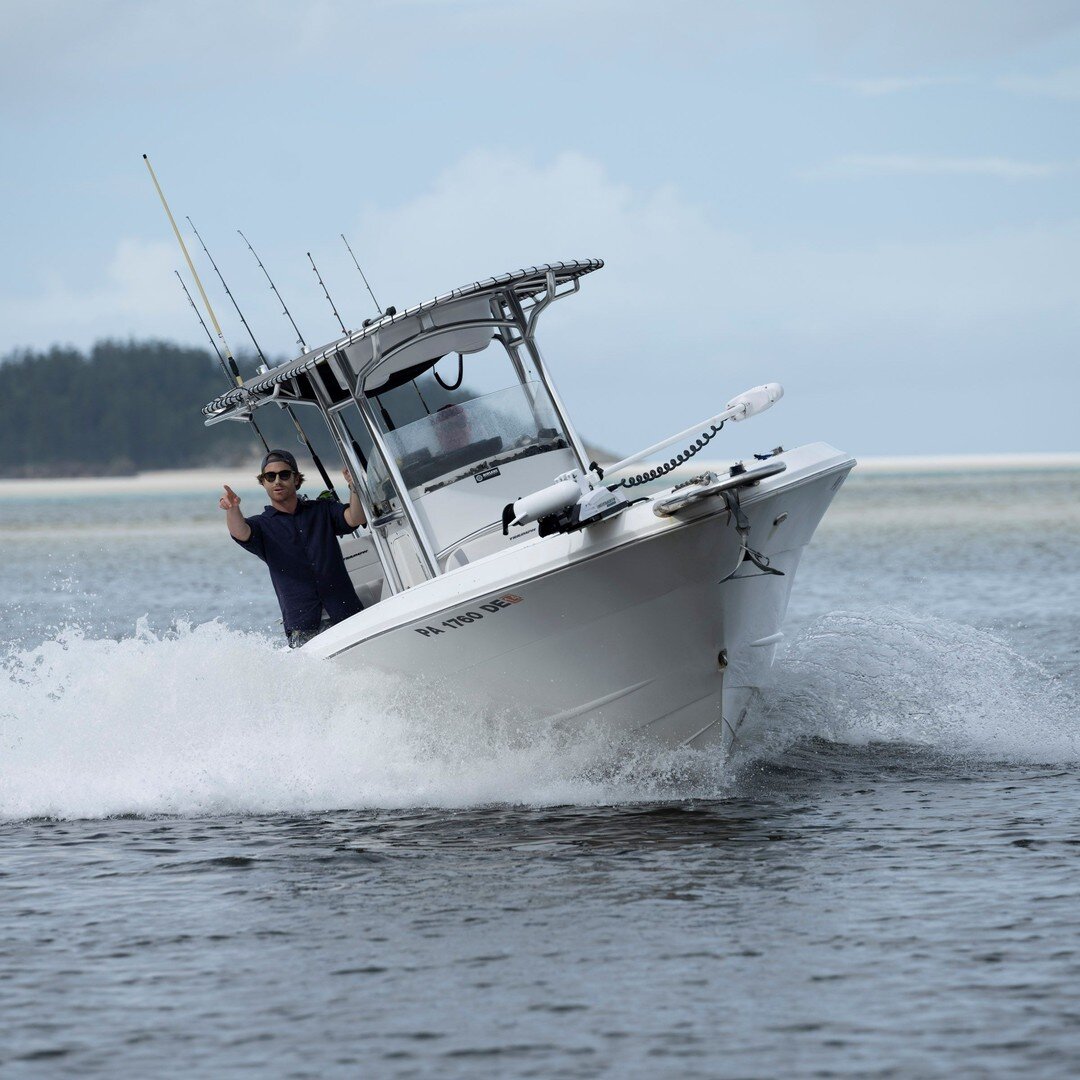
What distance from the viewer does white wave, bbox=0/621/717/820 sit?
374 inches

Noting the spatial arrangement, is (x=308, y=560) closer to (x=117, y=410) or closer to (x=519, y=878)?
(x=519, y=878)

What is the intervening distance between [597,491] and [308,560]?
98.5 inches

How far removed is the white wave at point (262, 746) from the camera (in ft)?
31.2

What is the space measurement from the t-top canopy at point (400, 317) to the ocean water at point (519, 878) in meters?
1.50

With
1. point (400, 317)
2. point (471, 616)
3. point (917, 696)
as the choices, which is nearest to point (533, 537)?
point (471, 616)

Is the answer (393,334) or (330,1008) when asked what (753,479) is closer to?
(393,334)

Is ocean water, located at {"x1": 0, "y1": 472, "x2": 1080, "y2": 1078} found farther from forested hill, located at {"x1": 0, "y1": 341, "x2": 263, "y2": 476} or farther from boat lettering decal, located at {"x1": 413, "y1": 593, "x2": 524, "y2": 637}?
forested hill, located at {"x1": 0, "y1": 341, "x2": 263, "y2": 476}

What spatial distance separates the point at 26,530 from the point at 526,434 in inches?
2233

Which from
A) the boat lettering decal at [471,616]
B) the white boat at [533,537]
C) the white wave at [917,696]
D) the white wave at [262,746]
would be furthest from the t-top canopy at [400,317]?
the white wave at [917,696]

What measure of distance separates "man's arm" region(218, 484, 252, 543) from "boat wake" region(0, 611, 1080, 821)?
661 millimetres

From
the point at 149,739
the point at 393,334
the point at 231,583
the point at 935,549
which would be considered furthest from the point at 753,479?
the point at 935,549

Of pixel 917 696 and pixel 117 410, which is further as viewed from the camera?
pixel 117 410

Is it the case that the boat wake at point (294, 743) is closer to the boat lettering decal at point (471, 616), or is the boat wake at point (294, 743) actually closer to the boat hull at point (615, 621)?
the boat hull at point (615, 621)

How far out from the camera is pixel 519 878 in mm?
7855
